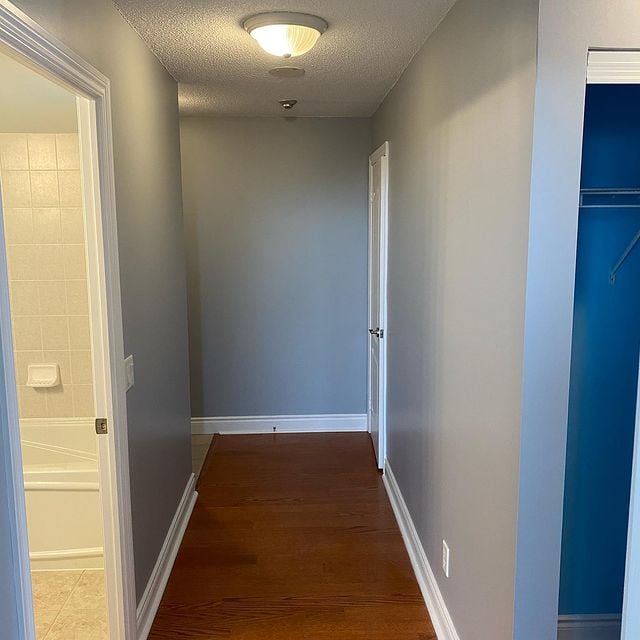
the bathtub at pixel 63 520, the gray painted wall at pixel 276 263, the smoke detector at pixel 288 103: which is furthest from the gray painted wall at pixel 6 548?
the gray painted wall at pixel 276 263

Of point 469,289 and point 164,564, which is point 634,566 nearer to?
point 469,289

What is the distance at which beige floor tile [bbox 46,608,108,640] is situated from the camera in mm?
2402

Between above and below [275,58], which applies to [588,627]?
below

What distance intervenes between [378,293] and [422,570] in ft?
5.84

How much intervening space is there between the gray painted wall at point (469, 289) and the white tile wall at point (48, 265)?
1917mm

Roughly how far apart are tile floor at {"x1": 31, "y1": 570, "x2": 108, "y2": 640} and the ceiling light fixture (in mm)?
2392

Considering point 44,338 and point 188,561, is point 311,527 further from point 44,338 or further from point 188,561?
point 44,338

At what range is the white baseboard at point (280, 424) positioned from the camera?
4680 mm

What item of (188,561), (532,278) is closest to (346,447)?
(188,561)

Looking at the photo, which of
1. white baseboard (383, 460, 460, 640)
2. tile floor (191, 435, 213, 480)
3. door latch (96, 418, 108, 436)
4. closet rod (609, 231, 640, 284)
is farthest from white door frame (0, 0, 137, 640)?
tile floor (191, 435, 213, 480)

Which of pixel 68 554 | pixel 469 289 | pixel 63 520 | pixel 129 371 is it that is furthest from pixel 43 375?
pixel 469 289

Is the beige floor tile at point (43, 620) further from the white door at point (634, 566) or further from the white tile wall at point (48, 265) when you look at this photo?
the white door at point (634, 566)

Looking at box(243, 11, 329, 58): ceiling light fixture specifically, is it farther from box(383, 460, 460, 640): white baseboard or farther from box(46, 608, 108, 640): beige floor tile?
box(46, 608, 108, 640): beige floor tile

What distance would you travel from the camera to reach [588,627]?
6.98ft
